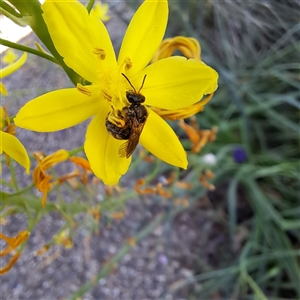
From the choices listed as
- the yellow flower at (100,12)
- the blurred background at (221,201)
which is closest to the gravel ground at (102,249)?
the blurred background at (221,201)

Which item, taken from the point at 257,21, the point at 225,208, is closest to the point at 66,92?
the point at 257,21

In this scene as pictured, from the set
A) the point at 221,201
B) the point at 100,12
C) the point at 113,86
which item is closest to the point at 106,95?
the point at 113,86

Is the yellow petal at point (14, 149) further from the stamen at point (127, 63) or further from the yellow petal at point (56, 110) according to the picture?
the stamen at point (127, 63)

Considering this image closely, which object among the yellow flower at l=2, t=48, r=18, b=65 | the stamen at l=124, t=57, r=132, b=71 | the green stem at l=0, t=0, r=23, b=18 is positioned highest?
the green stem at l=0, t=0, r=23, b=18

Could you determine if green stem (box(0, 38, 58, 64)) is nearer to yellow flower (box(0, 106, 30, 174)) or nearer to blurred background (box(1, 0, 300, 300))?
yellow flower (box(0, 106, 30, 174))

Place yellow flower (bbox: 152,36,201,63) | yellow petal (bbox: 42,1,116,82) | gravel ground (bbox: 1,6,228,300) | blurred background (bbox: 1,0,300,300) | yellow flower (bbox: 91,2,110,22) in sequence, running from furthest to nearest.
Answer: blurred background (bbox: 1,0,300,300)
gravel ground (bbox: 1,6,228,300)
yellow flower (bbox: 91,2,110,22)
yellow flower (bbox: 152,36,201,63)
yellow petal (bbox: 42,1,116,82)

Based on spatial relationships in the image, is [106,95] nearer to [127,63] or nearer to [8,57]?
[127,63]

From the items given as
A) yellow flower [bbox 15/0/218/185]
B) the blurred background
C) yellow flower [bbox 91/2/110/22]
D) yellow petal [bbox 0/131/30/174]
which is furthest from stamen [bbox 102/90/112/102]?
the blurred background
